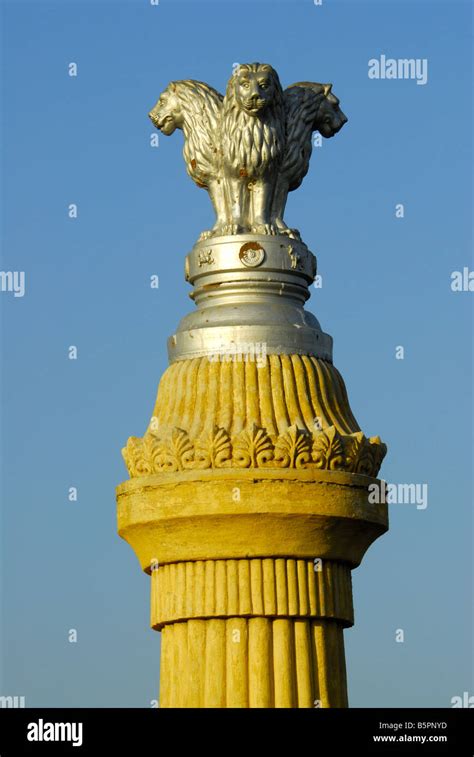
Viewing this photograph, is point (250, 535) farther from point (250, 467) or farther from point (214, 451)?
point (214, 451)

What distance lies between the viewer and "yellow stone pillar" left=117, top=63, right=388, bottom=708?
36.2 meters

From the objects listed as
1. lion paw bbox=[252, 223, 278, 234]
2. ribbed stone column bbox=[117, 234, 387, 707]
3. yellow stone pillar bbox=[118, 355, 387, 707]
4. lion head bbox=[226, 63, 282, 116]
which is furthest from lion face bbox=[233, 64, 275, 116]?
yellow stone pillar bbox=[118, 355, 387, 707]

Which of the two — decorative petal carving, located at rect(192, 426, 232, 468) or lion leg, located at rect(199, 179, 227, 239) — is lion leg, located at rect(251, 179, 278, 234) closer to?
lion leg, located at rect(199, 179, 227, 239)

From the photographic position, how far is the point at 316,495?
36.3 meters

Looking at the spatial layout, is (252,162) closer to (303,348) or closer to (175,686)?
(303,348)

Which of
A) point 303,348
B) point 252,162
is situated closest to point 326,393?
point 303,348

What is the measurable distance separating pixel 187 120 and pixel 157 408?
403cm

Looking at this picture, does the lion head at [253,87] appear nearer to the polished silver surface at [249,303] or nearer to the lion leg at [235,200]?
the lion leg at [235,200]

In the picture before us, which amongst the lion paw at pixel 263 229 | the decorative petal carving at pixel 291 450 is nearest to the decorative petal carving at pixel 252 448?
the decorative petal carving at pixel 291 450

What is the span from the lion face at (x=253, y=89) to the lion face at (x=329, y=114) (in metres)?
1.22

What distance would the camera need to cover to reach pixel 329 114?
38.9m

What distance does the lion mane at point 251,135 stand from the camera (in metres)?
38.0

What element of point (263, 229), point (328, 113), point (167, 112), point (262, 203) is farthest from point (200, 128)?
point (328, 113)

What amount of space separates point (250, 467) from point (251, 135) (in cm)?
480
